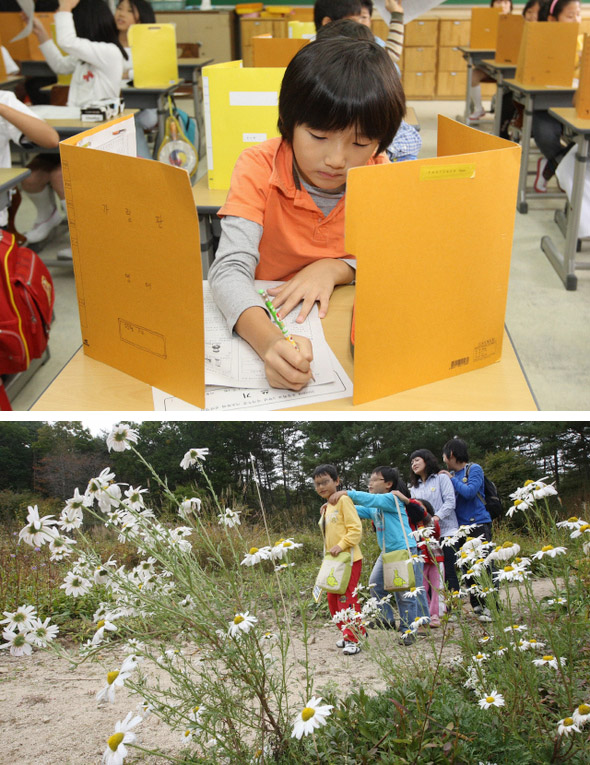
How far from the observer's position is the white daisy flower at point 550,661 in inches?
30.6

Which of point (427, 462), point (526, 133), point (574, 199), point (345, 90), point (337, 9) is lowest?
point (574, 199)

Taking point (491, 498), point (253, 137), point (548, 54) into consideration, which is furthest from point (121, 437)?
point (548, 54)

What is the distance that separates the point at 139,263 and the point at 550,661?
0.75 metres

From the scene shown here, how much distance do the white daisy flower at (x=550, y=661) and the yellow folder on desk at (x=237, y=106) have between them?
6.52 ft

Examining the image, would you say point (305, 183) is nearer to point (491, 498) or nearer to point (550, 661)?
point (491, 498)

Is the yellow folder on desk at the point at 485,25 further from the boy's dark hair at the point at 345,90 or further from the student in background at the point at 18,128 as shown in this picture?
the boy's dark hair at the point at 345,90

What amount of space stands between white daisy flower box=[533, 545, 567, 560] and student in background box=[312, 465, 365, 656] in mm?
190

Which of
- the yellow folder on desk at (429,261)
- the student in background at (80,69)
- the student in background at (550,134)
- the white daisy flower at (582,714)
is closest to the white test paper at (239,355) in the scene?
the yellow folder on desk at (429,261)

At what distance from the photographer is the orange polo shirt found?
1.60 metres

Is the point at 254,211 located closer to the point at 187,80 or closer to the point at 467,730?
the point at 467,730

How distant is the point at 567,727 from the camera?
719mm

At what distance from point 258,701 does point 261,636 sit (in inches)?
2.5

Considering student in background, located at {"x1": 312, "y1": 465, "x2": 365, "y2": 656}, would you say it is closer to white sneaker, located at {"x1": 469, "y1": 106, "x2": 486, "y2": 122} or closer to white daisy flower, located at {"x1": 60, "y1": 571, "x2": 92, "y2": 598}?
white daisy flower, located at {"x1": 60, "y1": 571, "x2": 92, "y2": 598}

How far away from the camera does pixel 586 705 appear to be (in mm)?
734
